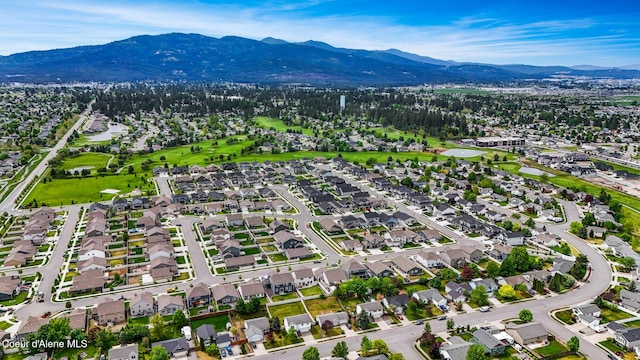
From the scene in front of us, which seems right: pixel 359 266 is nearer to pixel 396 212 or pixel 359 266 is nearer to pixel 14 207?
pixel 396 212

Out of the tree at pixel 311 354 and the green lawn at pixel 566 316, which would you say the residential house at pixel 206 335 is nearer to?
the tree at pixel 311 354

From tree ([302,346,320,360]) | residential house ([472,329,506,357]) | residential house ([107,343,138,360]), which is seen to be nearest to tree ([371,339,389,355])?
tree ([302,346,320,360])

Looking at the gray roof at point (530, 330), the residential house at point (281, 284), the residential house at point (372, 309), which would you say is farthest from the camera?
the residential house at point (281, 284)

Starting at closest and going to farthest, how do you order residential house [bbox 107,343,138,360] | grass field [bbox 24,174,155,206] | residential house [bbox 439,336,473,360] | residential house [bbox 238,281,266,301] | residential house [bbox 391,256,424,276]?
1. residential house [bbox 107,343,138,360]
2. residential house [bbox 439,336,473,360]
3. residential house [bbox 238,281,266,301]
4. residential house [bbox 391,256,424,276]
5. grass field [bbox 24,174,155,206]

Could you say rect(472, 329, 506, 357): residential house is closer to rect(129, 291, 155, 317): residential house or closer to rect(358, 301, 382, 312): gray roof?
rect(358, 301, 382, 312): gray roof

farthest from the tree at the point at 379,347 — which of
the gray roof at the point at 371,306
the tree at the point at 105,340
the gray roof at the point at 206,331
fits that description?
the tree at the point at 105,340

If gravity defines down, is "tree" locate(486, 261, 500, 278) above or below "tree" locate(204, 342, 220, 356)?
above

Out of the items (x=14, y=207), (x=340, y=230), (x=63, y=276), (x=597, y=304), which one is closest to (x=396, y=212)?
(x=340, y=230)
